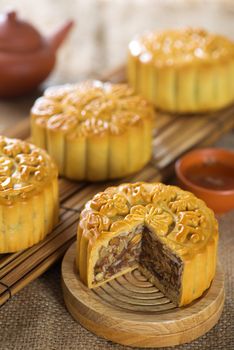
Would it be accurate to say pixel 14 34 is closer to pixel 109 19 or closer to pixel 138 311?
pixel 109 19

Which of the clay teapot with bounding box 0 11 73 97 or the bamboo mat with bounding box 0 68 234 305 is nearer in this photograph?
the bamboo mat with bounding box 0 68 234 305

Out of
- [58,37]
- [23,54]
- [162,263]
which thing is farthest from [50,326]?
[58,37]

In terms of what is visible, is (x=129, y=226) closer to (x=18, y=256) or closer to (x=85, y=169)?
(x=18, y=256)

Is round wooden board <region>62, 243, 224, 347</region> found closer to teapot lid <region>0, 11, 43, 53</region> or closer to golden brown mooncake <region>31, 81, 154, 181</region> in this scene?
golden brown mooncake <region>31, 81, 154, 181</region>

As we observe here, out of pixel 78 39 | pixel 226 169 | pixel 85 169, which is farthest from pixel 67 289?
pixel 78 39

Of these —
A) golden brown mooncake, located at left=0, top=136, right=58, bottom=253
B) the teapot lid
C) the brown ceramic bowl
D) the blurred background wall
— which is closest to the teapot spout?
the teapot lid
